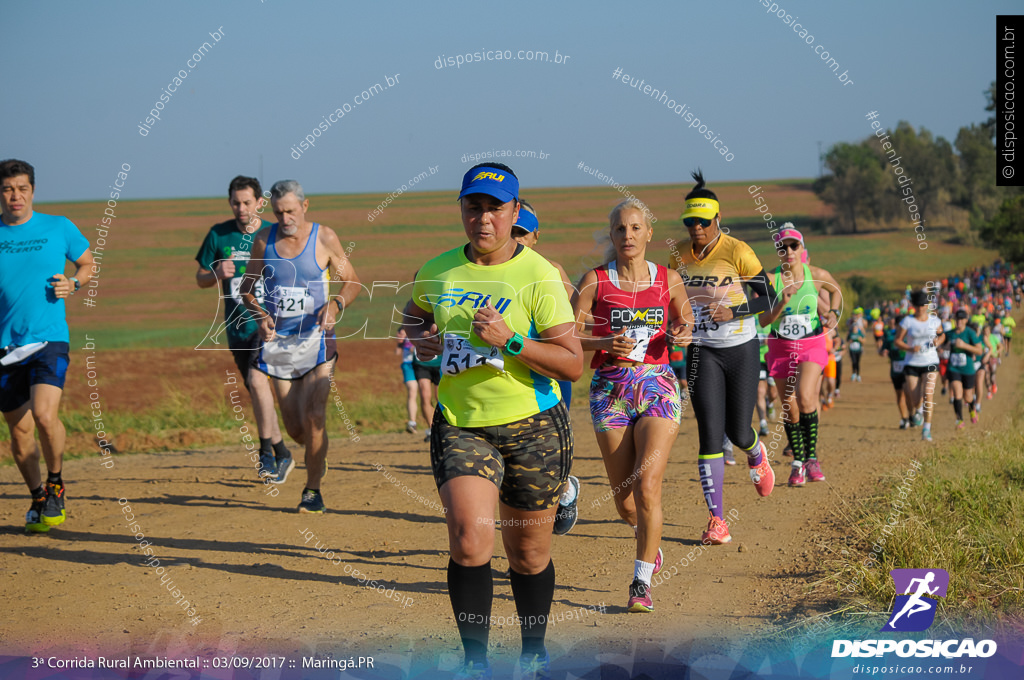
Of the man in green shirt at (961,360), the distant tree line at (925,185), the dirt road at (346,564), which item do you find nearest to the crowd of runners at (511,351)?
the dirt road at (346,564)

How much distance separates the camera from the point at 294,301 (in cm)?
689

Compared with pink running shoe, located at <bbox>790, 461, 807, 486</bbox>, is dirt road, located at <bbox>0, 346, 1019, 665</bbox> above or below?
above

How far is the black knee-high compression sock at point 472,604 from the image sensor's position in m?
3.67

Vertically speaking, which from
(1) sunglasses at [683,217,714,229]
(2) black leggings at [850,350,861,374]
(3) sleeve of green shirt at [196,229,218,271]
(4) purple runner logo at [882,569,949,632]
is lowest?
(2) black leggings at [850,350,861,374]

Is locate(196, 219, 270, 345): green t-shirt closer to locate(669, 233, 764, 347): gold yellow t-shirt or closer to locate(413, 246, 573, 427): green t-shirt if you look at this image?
locate(669, 233, 764, 347): gold yellow t-shirt

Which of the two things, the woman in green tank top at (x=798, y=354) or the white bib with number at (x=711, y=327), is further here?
the woman in green tank top at (x=798, y=354)

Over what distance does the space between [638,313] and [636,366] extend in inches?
11.8

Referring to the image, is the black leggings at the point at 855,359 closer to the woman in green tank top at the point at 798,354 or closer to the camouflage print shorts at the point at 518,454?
the woman in green tank top at the point at 798,354

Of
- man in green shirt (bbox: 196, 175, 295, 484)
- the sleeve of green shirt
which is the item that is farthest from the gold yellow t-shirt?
the sleeve of green shirt

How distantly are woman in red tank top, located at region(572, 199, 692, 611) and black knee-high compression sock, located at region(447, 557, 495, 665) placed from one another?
1465 millimetres

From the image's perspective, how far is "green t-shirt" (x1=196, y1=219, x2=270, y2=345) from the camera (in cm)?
791

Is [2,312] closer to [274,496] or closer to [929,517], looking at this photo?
[274,496]

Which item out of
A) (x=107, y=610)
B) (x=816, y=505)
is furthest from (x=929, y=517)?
(x=107, y=610)

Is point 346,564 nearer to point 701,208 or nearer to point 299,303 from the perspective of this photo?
point 299,303
